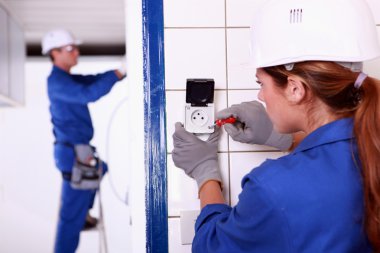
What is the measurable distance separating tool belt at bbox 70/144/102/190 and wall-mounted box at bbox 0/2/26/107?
2.54 feet

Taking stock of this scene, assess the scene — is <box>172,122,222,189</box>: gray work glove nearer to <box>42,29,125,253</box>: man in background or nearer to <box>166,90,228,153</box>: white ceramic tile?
<box>166,90,228,153</box>: white ceramic tile

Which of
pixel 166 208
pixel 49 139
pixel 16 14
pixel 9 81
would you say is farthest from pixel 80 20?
pixel 166 208

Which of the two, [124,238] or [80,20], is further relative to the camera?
[124,238]

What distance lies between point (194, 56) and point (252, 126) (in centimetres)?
29

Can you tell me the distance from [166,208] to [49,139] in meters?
4.15

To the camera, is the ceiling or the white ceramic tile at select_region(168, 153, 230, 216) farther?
the ceiling

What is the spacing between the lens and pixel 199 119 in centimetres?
133

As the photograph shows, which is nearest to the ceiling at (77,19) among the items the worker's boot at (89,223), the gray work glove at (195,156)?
the worker's boot at (89,223)

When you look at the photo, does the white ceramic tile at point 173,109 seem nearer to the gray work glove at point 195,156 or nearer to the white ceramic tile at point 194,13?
the gray work glove at point 195,156

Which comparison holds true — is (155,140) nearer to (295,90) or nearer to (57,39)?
(295,90)

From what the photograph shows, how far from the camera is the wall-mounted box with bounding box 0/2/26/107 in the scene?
Answer: 354 centimetres

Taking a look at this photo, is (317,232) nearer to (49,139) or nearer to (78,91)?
(78,91)

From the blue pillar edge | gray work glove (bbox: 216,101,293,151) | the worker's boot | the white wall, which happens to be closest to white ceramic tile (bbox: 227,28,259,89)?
gray work glove (bbox: 216,101,293,151)

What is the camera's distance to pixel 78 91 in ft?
11.9
